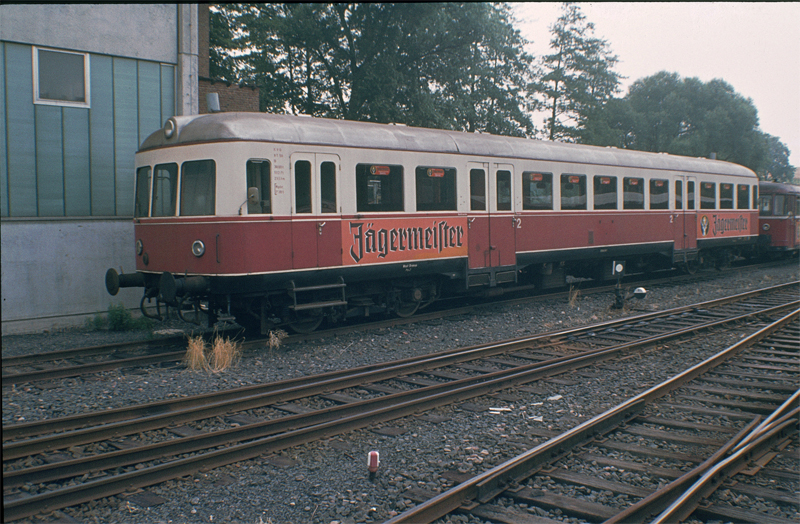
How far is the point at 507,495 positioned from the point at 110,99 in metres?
10.7

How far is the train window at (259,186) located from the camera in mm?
9086

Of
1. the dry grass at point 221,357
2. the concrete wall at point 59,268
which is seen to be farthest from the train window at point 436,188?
the concrete wall at point 59,268

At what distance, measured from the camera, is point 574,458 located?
203 inches

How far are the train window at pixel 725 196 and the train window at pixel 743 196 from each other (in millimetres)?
563

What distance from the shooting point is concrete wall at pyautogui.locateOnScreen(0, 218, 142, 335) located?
1084 centimetres

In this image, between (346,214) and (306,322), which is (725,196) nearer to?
(346,214)

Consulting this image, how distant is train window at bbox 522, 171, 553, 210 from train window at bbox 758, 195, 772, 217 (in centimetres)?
1428

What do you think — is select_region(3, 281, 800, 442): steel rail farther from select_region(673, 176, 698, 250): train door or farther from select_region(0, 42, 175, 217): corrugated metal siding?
select_region(673, 176, 698, 250): train door

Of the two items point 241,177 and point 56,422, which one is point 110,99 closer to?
point 241,177

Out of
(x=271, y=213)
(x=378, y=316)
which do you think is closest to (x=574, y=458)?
(x=271, y=213)

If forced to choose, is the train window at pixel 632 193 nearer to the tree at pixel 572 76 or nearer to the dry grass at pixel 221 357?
the dry grass at pixel 221 357

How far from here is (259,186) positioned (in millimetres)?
9188

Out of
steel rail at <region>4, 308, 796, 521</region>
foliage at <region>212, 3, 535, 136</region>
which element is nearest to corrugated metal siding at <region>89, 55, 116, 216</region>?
steel rail at <region>4, 308, 796, 521</region>

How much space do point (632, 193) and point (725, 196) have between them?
5686mm
